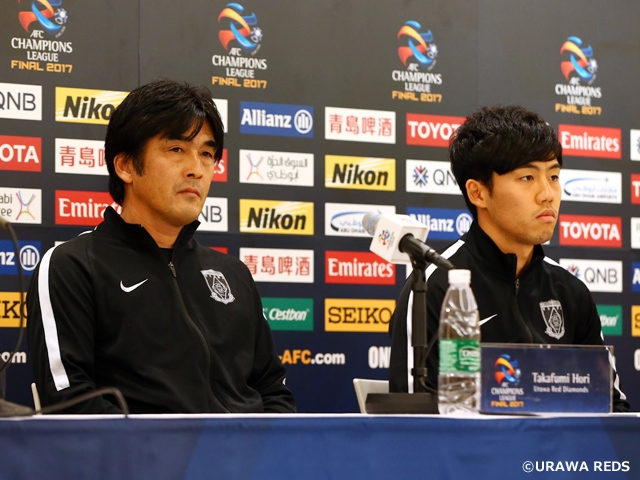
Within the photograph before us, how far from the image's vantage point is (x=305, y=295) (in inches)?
132

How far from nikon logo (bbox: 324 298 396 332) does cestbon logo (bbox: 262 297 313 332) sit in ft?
0.24

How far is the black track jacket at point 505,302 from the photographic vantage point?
224cm

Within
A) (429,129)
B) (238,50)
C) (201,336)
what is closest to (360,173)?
(429,129)

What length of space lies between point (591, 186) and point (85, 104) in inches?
85.8

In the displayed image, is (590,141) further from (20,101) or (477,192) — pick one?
(20,101)

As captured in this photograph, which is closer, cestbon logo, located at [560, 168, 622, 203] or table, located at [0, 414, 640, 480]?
table, located at [0, 414, 640, 480]

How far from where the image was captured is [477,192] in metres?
2.48

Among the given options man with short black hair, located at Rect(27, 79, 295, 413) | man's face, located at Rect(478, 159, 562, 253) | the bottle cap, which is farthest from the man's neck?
the bottle cap

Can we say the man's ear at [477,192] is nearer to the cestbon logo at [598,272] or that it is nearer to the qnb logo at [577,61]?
the cestbon logo at [598,272]

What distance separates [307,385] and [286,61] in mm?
1290

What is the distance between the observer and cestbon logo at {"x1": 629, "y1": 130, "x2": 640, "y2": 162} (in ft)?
12.6

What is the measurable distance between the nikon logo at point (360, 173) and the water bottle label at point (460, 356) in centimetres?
206

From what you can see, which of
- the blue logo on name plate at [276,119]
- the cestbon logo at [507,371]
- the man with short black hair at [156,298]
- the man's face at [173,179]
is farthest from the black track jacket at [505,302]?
the blue logo on name plate at [276,119]

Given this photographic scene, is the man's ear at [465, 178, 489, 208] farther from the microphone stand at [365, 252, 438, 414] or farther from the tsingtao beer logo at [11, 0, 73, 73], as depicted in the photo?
the tsingtao beer logo at [11, 0, 73, 73]
